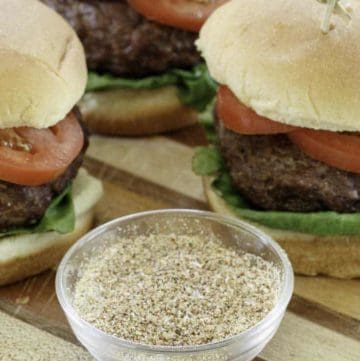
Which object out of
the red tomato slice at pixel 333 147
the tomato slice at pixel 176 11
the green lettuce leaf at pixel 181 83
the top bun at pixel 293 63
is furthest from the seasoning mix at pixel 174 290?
the tomato slice at pixel 176 11

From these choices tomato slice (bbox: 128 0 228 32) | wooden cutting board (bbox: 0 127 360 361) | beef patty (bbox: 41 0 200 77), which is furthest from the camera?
beef patty (bbox: 41 0 200 77)

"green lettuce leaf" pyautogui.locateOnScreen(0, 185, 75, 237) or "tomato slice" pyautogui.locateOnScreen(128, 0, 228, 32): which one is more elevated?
"tomato slice" pyautogui.locateOnScreen(128, 0, 228, 32)

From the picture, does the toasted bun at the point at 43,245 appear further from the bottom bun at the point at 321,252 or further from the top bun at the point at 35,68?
the bottom bun at the point at 321,252

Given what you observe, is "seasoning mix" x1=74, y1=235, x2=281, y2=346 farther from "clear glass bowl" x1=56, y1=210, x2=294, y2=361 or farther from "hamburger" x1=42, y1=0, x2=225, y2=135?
"hamburger" x1=42, y1=0, x2=225, y2=135

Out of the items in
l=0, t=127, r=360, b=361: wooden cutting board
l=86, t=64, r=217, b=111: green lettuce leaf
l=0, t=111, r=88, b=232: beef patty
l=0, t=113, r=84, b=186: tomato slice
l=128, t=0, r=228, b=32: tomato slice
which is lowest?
l=0, t=127, r=360, b=361: wooden cutting board

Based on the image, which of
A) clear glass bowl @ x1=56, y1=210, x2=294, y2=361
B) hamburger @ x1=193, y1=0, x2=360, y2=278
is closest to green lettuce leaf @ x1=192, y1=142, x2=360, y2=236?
hamburger @ x1=193, y1=0, x2=360, y2=278

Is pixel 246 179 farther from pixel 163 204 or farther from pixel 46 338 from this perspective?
pixel 46 338

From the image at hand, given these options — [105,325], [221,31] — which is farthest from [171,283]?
[221,31]
